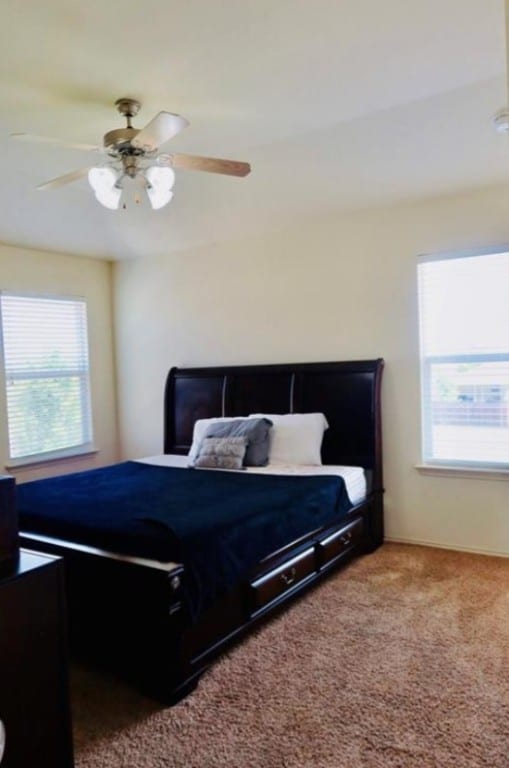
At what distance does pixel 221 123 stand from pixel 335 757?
3096mm

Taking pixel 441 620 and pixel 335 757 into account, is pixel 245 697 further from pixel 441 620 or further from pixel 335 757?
pixel 441 620

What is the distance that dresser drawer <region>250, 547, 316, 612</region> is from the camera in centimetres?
264

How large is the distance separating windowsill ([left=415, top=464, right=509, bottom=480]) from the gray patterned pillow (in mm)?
1287

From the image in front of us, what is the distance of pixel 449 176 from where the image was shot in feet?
11.5

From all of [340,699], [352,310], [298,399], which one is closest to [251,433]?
[298,399]

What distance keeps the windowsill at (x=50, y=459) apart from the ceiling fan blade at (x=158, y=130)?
309 centimetres

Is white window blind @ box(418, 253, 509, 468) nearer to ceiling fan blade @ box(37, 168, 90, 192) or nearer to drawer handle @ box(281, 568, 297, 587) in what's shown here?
drawer handle @ box(281, 568, 297, 587)

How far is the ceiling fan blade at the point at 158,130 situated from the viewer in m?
2.17

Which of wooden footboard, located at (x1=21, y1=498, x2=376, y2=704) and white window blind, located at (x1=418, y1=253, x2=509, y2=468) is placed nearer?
wooden footboard, located at (x1=21, y1=498, x2=376, y2=704)

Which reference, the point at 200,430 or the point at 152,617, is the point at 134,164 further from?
the point at 200,430

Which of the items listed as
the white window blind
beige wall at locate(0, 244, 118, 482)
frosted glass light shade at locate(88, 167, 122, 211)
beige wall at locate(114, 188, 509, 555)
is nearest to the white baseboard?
beige wall at locate(114, 188, 509, 555)

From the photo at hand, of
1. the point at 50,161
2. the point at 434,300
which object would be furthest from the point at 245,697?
the point at 50,161

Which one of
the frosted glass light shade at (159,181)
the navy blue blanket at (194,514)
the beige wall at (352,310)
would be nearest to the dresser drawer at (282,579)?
the navy blue blanket at (194,514)

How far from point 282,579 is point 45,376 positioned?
3.04 meters
